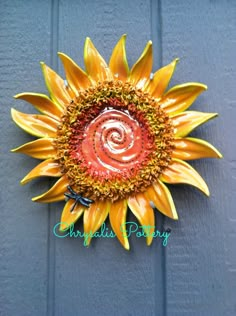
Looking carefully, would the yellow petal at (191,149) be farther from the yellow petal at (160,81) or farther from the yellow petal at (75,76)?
the yellow petal at (75,76)

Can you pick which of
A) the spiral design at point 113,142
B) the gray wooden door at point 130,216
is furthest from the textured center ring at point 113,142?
the gray wooden door at point 130,216

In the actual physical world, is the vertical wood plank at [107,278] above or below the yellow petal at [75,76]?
below

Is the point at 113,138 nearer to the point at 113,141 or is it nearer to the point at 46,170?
the point at 113,141

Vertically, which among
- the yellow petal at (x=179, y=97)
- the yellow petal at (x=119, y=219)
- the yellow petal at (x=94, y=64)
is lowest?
the yellow petal at (x=119, y=219)

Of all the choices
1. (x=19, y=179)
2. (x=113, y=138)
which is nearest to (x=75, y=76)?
(x=113, y=138)

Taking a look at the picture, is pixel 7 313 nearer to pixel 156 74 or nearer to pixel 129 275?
pixel 129 275

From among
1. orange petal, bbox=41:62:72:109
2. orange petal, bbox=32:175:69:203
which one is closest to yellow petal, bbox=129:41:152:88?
orange petal, bbox=41:62:72:109

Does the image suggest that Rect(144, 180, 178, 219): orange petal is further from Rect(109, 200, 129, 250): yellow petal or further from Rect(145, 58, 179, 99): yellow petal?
Rect(145, 58, 179, 99): yellow petal
